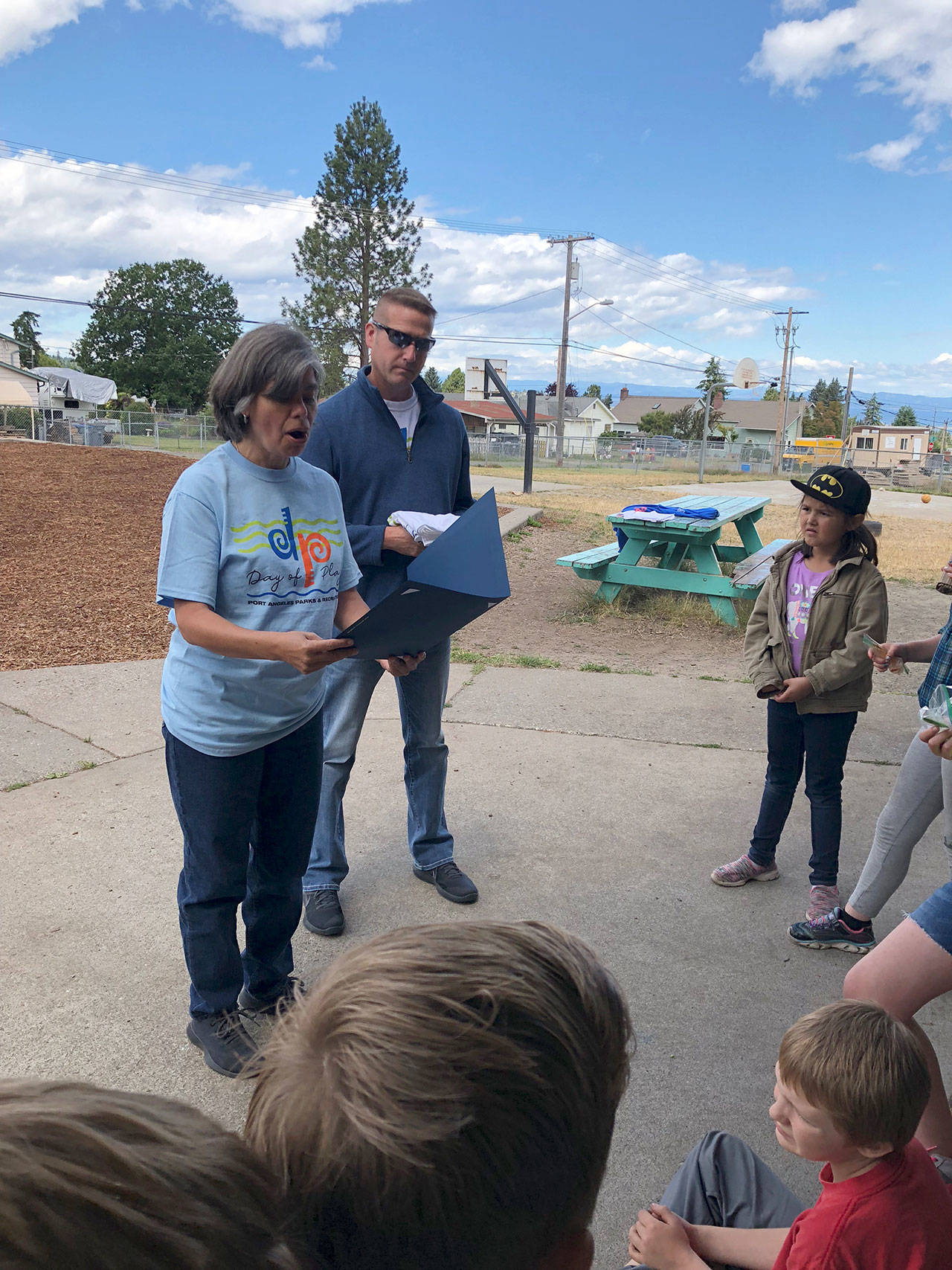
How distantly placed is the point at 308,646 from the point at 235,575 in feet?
0.85

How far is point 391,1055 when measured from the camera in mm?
709

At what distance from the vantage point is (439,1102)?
0.70 m

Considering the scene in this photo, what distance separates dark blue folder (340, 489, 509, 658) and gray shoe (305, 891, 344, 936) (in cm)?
99

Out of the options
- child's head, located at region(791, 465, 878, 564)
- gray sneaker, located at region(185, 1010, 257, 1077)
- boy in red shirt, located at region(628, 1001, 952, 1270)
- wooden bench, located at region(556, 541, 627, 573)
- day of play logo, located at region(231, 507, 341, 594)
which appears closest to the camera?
boy in red shirt, located at region(628, 1001, 952, 1270)

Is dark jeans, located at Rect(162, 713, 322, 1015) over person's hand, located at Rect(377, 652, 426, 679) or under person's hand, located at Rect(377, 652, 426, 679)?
under

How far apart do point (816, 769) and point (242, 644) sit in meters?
2.15

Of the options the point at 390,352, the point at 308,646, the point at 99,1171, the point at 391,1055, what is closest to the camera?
the point at 99,1171

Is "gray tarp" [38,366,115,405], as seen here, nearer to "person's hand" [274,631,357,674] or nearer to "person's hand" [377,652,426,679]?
"person's hand" [377,652,426,679]

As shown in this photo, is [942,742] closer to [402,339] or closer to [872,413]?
[402,339]

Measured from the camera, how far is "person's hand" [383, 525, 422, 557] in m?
3.18

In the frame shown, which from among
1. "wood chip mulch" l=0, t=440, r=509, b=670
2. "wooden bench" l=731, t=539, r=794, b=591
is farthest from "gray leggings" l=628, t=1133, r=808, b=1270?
"wooden bench" l=731, t=539, r=794, b=591

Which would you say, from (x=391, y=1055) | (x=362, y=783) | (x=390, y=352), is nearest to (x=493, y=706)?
(x=362, y=783)

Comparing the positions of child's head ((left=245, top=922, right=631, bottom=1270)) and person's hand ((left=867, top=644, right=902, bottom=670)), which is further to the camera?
person's hand ((left=867, top=644, right=902, bottom=670))

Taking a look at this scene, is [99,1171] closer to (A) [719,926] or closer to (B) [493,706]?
(A) [719,926]
